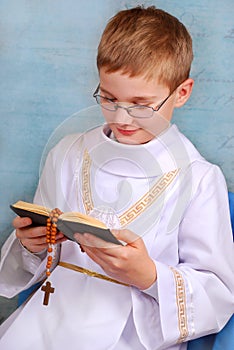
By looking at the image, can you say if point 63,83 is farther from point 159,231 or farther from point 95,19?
point 159,231

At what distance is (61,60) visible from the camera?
1934 mm

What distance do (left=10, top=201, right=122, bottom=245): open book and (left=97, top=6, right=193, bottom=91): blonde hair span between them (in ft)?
1.10

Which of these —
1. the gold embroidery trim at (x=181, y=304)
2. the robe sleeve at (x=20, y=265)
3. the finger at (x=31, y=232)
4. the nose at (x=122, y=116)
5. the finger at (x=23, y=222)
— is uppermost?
the nose at (x=122, y=116)

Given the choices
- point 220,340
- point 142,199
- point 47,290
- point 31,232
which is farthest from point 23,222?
point 220,340

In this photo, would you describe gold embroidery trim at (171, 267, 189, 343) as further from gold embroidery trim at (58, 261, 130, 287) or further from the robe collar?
the robe collar

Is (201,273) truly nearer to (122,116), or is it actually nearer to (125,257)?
(125,257)

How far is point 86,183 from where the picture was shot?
1.67m

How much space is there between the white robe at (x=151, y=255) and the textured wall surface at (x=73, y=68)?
276 mm

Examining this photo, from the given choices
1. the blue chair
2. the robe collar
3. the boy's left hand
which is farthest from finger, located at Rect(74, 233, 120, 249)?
the blue chair

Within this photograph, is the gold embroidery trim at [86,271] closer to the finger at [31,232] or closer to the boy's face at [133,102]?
the finger at [31,232]

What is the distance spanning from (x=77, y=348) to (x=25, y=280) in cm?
31

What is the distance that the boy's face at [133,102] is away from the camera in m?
1.51

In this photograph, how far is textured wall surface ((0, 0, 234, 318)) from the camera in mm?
1889

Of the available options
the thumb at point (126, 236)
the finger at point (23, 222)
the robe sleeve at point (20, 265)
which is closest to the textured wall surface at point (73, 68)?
the robe sleeve at point (20, 265)
